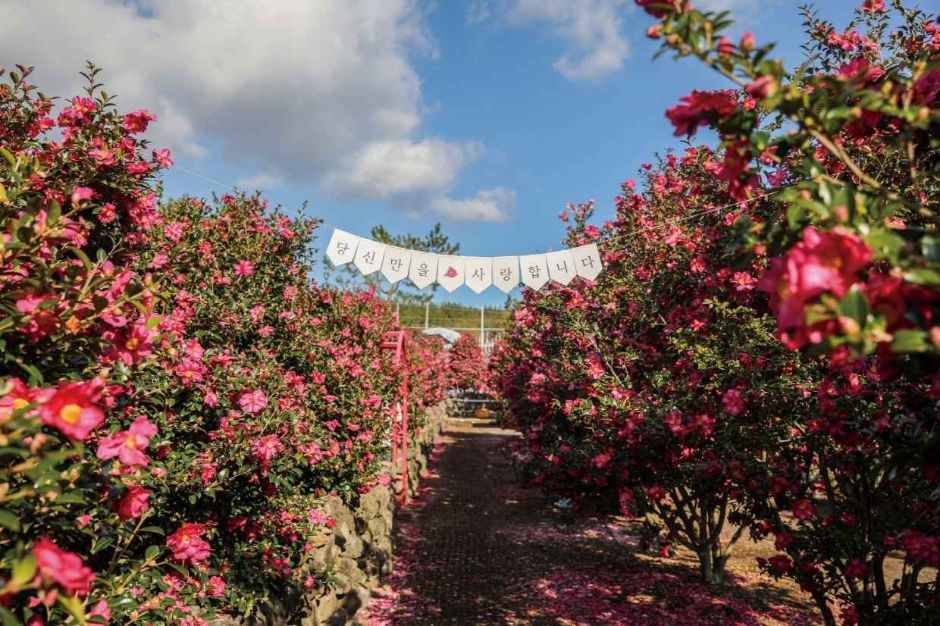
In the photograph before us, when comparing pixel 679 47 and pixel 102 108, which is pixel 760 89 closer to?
pixel 679 47

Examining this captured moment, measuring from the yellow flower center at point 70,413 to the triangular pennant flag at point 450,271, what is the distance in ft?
23.1

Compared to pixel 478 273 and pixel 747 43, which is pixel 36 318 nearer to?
pixel 747 43

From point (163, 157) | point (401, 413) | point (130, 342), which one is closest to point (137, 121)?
point (163, 157)

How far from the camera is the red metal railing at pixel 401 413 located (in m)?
8.67

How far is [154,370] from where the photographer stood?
117 inches

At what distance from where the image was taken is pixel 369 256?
26.8 feet

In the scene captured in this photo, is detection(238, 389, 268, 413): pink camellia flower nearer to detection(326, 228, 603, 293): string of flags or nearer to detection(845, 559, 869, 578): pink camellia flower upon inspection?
detection(845, 559, 869, 578): pink camellia flower

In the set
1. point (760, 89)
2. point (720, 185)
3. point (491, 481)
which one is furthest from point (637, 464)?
point (491, 481)

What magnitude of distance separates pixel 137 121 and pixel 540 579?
601cm

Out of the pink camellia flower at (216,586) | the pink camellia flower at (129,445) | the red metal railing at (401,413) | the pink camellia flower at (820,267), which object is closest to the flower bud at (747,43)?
the pink camellia flower at (820,267)

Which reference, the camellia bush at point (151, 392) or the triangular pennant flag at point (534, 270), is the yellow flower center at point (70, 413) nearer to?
the camellia bush at point (151, 392)

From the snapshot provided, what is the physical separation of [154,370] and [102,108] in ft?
4.85

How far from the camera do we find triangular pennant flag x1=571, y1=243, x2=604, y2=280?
7125mm

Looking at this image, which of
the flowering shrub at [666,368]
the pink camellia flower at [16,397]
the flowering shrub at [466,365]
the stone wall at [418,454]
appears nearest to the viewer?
the pink camellia flower at [16,397]
